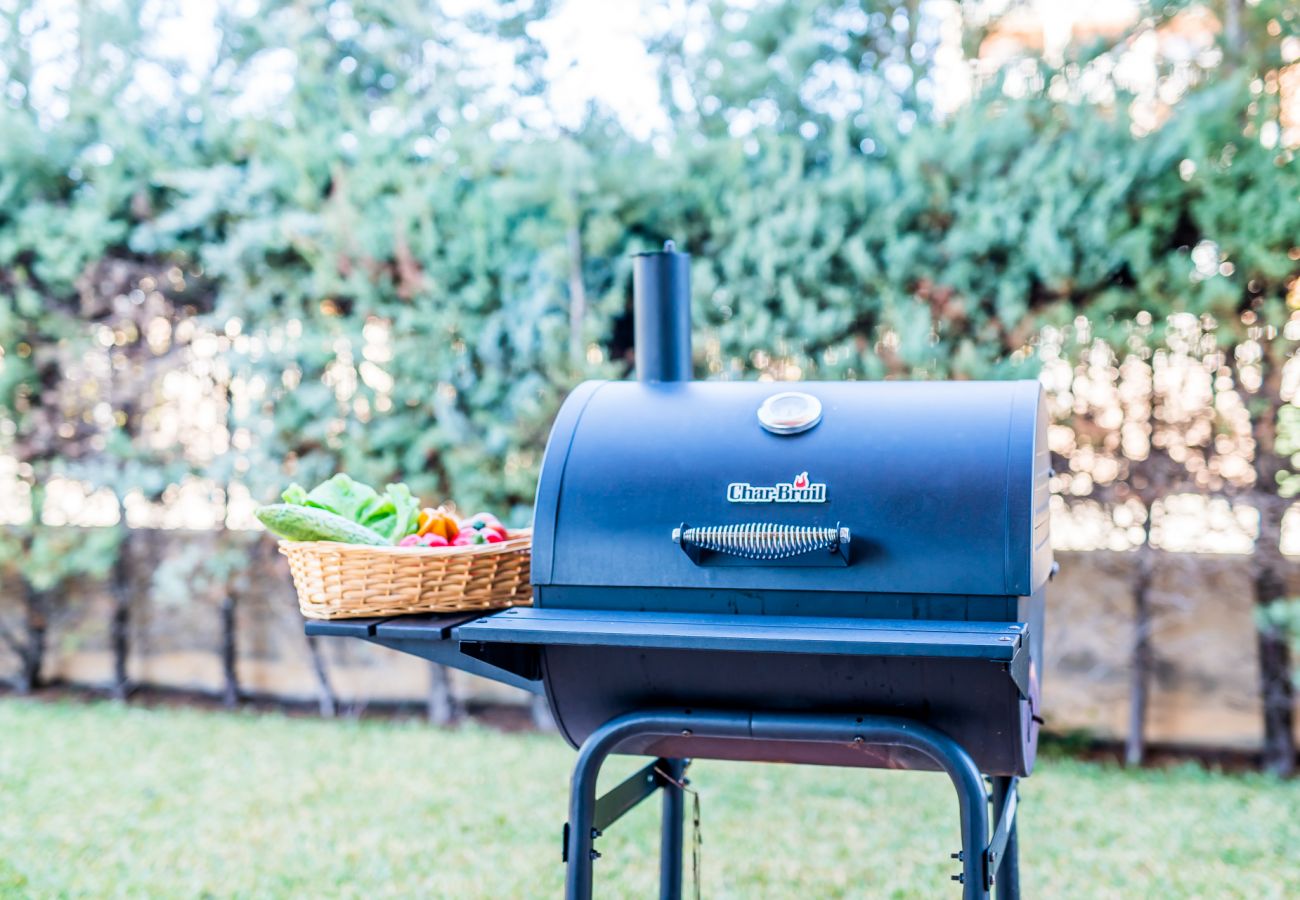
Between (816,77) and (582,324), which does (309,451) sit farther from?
(816,77)

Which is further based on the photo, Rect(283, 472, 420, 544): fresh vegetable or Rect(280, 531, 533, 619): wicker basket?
Rect(283, 472, 420, 544): fresh vegetable

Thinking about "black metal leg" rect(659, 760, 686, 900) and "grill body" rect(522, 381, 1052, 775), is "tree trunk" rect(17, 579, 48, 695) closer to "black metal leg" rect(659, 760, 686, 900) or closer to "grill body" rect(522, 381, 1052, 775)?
"black metal leg" rect(659, 760, 686, 900)

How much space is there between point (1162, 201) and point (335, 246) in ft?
10.6

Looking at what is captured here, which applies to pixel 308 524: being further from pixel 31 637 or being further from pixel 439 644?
pixel 31 637

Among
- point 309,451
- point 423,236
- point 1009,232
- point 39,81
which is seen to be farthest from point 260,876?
point 39,81

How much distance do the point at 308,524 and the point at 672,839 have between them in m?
1.21

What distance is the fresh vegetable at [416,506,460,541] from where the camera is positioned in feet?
7.35

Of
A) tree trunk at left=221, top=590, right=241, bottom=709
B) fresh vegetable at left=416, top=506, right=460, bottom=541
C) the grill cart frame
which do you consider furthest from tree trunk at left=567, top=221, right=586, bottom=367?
the grill cart frame

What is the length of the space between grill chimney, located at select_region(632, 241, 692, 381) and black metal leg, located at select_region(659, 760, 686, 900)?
916 mm

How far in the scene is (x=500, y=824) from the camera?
381 cm

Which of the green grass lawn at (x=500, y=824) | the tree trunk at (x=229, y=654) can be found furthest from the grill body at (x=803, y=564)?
the tree trunk at (x=229, y=654)

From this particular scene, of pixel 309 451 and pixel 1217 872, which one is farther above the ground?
pixel 309 451

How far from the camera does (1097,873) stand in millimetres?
3338

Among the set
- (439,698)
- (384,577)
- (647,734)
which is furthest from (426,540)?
(439,698)
